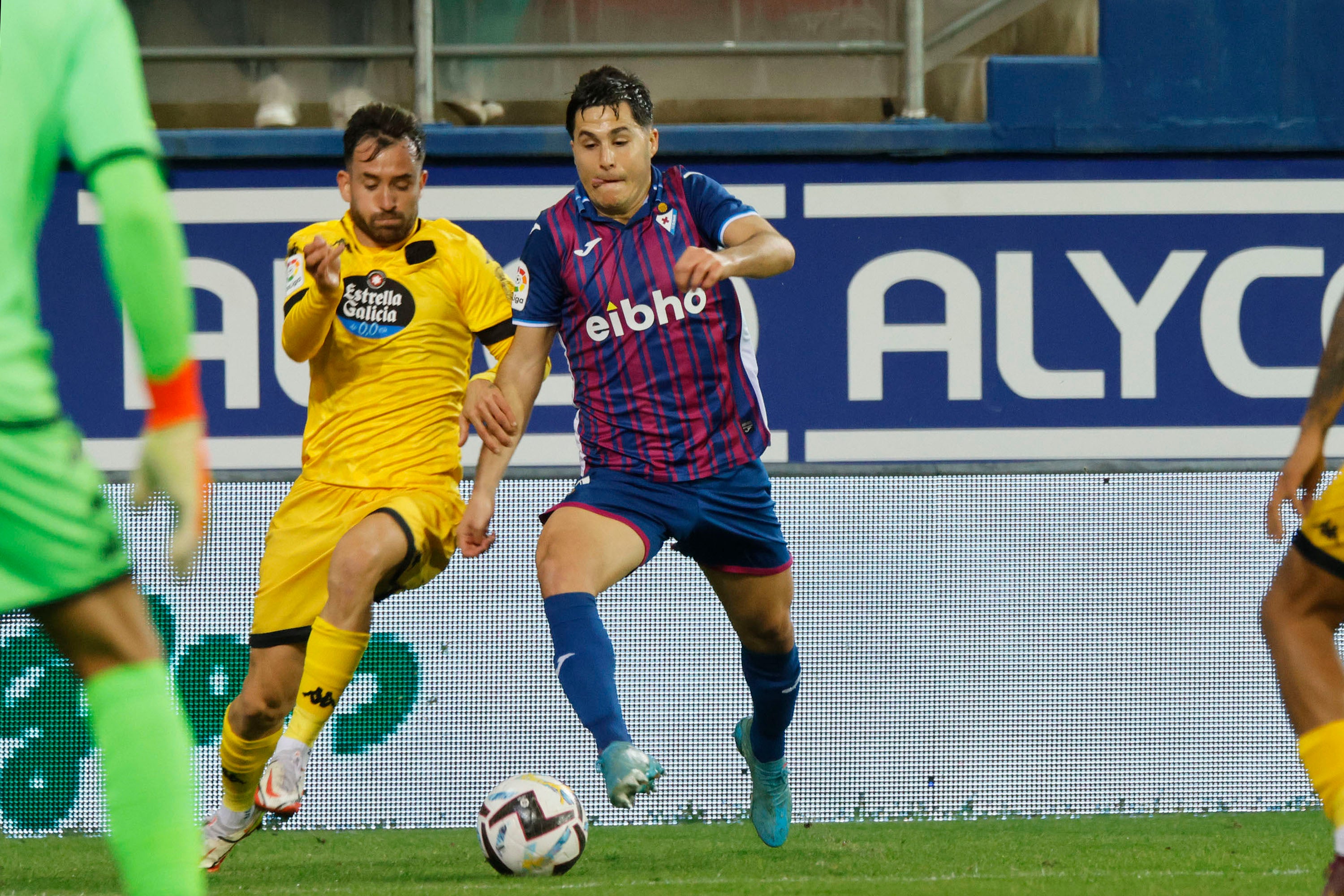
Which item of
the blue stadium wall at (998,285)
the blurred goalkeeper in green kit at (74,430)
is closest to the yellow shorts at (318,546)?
the blue stadium wall at (998,285)

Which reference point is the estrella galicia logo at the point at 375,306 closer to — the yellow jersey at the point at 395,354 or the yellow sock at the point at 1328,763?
the yellow jersey at the point at 395,354

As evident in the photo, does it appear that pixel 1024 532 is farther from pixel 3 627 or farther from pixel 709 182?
pixel 3 627

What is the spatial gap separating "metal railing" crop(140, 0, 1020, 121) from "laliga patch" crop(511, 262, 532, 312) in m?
3.47

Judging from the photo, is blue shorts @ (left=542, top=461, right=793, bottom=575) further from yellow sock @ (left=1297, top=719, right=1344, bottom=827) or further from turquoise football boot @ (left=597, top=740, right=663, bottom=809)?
yellow sock @ (left=1297, top=719, right=1344, bottom=827)

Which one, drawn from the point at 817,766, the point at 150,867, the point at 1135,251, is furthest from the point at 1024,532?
the point at 150,867

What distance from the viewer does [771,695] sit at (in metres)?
4.61

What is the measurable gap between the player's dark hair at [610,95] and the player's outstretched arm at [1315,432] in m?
1.80

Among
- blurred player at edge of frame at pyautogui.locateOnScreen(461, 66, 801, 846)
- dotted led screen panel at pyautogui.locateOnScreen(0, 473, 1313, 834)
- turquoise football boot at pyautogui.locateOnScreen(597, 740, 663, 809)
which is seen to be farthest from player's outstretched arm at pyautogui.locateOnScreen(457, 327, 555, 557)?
dotted led screen panel at pyautogui.locateOnScreen(0, 473, 1313, 834)

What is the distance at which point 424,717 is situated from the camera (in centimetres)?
578

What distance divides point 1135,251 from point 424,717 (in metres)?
3.71

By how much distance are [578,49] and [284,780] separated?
14.7 ft

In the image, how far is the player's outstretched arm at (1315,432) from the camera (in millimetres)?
3109

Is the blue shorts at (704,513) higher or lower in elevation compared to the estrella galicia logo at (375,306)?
lower

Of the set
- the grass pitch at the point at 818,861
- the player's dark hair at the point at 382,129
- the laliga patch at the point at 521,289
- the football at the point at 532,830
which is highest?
the player's dark hair at the point at 382,129
